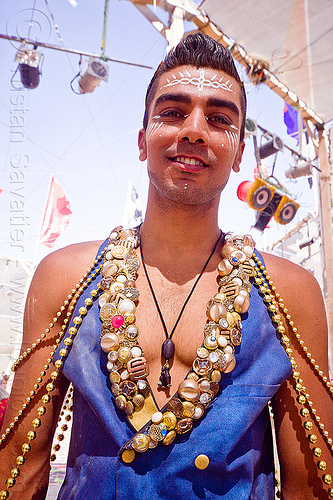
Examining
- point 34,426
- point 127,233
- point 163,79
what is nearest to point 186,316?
point 127,233

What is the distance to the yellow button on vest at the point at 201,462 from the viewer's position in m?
0.93

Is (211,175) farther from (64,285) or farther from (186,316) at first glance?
(64,285)

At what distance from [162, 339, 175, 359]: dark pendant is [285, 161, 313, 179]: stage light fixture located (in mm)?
5352

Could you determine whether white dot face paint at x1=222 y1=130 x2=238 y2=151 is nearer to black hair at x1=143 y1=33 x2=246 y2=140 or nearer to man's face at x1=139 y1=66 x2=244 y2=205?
man's face at x1=139 y1=66 x2=244 y2=205

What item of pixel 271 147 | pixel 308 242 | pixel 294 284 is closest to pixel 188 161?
pixel 294 284

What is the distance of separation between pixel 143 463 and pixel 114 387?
221 millimetres

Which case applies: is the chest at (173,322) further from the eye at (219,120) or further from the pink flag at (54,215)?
the pink flag at (54,215)

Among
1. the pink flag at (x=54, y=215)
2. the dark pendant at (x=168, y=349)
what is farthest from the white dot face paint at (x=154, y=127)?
the pink flag at (x=54, y=215)

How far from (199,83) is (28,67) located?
1891mm

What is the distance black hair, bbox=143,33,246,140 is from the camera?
4.54 ft

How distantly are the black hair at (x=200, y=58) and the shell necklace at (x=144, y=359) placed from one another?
0.72m

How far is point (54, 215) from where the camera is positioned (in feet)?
15.4

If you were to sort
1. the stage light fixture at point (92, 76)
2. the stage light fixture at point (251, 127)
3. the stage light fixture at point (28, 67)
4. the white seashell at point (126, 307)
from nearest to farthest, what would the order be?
the white seashell at point (126, 307) < the stage light fixture at point (28, 67) < the stage light fixture at point (92, 76) < the stage light fixture at point (251, 127)

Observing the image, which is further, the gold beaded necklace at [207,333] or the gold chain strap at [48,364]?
the gold chain strap at [48,364]
